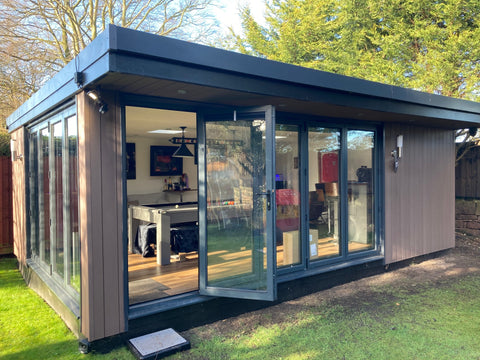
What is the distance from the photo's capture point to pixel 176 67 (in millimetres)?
2717

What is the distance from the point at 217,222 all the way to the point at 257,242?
16.5 inches

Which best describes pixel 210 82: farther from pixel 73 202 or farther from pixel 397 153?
pixel 397 153

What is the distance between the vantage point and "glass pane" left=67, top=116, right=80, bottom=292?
3201 mm

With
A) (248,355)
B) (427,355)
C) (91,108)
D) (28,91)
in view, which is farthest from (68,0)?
(427,355)

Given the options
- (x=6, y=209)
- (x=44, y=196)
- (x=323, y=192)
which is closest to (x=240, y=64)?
(x=323, y=192)

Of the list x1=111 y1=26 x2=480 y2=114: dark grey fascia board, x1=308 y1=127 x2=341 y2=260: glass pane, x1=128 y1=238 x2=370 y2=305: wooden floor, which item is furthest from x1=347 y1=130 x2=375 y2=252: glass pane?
x1=111 y1=26 x2=480 y2=114: dark grey fascia board

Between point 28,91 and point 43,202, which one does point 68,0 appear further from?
point 43,202

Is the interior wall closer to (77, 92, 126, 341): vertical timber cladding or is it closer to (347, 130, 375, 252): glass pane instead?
(347, 130, 375, 252): glass pane

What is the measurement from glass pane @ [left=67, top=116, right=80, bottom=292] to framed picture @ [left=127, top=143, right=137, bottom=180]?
17.8 feet

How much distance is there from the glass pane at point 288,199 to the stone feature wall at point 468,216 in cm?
535

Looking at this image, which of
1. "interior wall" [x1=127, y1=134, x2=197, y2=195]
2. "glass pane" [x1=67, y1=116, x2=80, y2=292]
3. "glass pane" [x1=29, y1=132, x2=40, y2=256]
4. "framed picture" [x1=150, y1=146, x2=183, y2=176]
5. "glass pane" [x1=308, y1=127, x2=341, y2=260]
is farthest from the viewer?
"framed picture" [x1=150, y1=146, x2=183, y2=176]

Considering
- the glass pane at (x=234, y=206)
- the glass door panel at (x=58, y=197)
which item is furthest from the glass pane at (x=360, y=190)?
the glass door panel at (x=58, y=197)

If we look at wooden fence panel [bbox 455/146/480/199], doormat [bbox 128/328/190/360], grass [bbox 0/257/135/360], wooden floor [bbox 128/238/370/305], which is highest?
wooden fence panel [bbox 455/146/480/199]

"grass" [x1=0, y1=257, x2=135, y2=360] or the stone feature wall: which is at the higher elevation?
the stone feature wall
